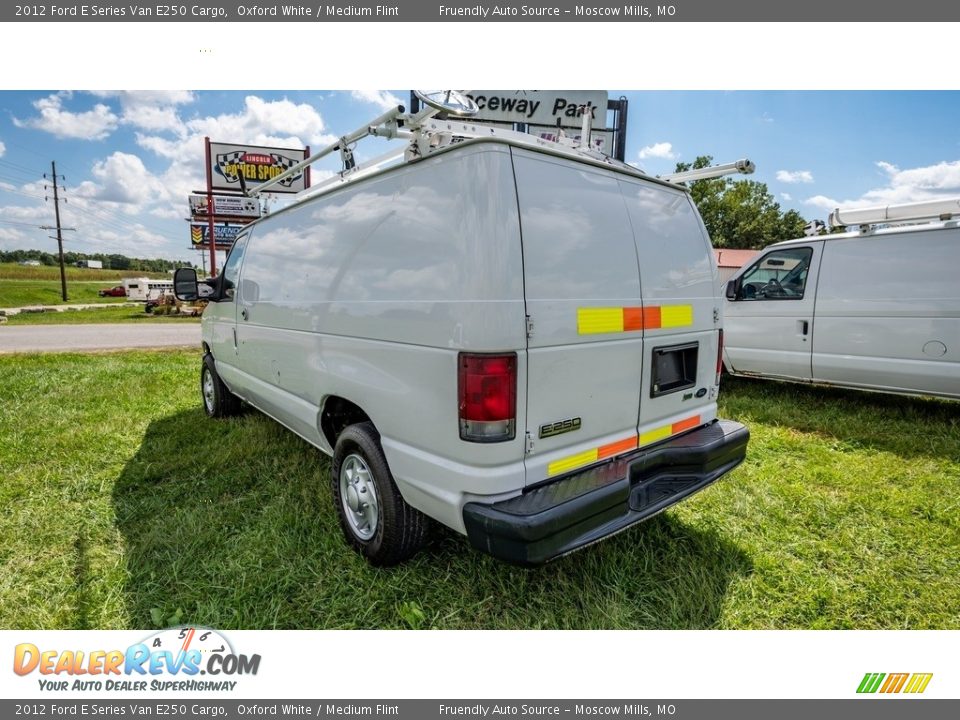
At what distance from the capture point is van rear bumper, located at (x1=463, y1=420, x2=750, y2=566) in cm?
199

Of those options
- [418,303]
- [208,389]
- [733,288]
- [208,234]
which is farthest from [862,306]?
[208,234]

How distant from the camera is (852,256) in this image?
522cm

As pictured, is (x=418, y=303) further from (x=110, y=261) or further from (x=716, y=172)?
(x=110, y=261)

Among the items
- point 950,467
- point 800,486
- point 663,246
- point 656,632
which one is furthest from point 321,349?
point 950,467

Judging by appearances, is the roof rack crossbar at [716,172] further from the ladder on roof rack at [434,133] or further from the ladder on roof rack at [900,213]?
the ladder on roof rack at [900,213]

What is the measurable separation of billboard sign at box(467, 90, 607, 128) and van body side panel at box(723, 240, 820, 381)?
5.70m

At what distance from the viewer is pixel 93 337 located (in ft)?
46.8

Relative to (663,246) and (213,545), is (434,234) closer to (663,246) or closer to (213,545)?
(663,246)

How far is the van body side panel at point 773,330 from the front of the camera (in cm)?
554

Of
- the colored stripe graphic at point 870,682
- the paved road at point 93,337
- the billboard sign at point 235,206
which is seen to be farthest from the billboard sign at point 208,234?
the colored stripe graphic at point 870,682

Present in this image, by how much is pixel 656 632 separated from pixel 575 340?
1.35m

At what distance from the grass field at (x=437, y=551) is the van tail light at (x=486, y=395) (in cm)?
98

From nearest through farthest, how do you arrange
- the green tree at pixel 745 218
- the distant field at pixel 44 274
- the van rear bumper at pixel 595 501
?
the van rear bumper at pixel 595 501 → the green tree at pixel 745 218 → the distant field at pixel 44 274

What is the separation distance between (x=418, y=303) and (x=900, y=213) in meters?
5.24
